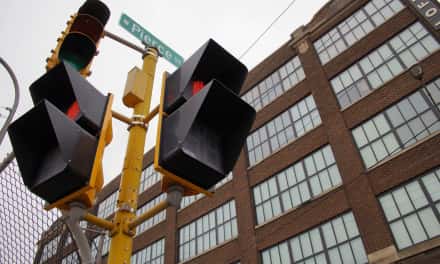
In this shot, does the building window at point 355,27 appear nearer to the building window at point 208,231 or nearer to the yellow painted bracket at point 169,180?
the building window at point 208,231

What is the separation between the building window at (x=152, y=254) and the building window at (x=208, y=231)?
2.43 m

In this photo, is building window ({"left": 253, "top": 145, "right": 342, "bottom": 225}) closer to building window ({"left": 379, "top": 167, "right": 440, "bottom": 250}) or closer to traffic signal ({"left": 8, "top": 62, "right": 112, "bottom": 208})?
building window ({"left": 379, "top": 167, "right": 440, "bottom": 250})

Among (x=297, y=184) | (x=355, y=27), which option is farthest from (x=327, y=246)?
(x=355, y=27)

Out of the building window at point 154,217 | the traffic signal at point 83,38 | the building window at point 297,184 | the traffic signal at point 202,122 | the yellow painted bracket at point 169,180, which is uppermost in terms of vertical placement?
the building window at point 154,217

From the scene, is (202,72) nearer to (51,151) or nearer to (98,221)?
(51,151)

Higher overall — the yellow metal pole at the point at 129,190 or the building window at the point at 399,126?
the building window at the point at 399,126

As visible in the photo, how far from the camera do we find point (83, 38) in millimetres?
3188

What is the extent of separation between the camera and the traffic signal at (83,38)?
3.17 metres

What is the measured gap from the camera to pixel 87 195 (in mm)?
2303

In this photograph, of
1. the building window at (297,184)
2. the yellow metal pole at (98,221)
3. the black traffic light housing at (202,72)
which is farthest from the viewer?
the building window at (297,184)

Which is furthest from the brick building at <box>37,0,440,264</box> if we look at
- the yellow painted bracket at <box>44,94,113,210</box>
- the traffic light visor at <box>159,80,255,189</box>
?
the traffic light visor at <box>159,80,255,189</box>

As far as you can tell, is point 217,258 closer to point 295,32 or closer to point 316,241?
point 316,241

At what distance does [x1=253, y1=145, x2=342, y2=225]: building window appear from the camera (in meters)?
18.2

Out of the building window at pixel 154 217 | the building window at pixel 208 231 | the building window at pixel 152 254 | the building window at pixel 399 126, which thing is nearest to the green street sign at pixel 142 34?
the building window at pixel 399 126
